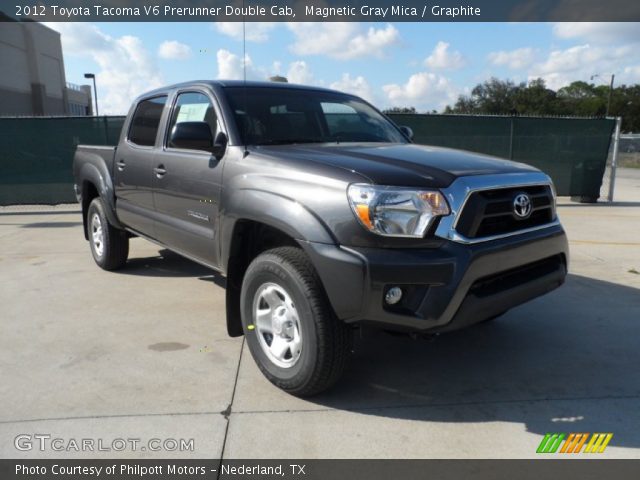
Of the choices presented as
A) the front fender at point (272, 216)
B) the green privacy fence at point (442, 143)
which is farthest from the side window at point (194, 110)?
the green privacy fence at point (442, 143)

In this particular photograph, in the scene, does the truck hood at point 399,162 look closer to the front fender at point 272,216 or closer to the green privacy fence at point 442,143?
the front fender at point 272,216

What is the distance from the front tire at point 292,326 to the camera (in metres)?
2.84

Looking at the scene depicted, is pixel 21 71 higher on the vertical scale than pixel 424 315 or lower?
higher

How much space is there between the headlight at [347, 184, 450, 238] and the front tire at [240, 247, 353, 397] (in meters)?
0.48

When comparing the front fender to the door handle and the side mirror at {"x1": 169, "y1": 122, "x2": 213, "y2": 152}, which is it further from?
the door handle

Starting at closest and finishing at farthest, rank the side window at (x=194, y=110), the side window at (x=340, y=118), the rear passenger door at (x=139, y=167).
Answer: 1. the side window at (x=194, y=110)
2. the side window at (x=340, y=118)
3. the rear passenger door at (x=139, y=167)

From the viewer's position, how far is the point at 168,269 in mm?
6184

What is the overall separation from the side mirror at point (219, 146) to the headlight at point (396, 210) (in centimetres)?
133

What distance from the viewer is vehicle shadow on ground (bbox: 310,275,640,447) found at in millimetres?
2926

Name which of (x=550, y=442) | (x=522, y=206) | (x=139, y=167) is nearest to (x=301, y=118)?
(x=139, y=167)

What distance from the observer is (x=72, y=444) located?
2.67 m

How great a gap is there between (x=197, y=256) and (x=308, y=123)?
1368 mm

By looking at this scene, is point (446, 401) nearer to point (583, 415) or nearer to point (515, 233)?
point (583, 415)
